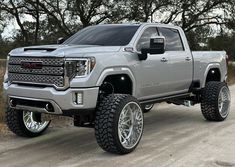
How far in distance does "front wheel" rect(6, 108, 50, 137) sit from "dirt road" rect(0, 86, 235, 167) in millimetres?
148

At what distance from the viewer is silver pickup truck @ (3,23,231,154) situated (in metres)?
6.21

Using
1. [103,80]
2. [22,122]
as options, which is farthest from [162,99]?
[22,122]

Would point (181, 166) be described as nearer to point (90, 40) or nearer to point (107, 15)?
point (90, 40)

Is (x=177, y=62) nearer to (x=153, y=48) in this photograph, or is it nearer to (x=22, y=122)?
(x=153, y=48)

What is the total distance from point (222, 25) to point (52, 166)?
90.5 feet

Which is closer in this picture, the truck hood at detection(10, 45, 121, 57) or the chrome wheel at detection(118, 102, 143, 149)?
the truck hood at detection(10, 45, 121, 57)

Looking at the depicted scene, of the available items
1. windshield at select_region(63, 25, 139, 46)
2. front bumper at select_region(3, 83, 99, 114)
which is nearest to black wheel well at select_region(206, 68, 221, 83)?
windshield at select_region(63, 25, 139, 46)

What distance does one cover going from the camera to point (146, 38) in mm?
7770

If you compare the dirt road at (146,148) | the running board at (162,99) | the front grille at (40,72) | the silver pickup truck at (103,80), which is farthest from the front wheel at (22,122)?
the running board at (162,99)

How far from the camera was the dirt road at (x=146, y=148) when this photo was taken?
615 centimetres

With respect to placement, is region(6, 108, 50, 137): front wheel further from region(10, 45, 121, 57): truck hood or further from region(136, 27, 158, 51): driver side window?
region(136, 27, 158, 51): driver side window

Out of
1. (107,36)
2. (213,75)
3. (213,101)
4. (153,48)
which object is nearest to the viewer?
(153,48)

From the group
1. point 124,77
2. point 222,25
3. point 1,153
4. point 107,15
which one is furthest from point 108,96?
point 222,25

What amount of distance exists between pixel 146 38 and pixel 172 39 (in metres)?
1.00
